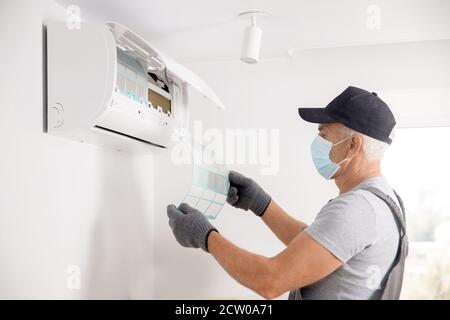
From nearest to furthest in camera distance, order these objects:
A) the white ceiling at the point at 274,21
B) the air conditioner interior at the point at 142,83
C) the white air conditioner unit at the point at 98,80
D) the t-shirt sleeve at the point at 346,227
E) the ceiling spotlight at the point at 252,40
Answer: the t-shirt sleeve at the point at 346,227 < the white air conditioner unit at the point at 98,80 < the air conditioner interior at the point at 142,83 < the white ceiling at the point at 274,21 < the ceiling spotlight at the point at 252,40

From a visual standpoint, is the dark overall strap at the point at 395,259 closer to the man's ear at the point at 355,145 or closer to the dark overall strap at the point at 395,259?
the dark overall strap at the point at 395,259

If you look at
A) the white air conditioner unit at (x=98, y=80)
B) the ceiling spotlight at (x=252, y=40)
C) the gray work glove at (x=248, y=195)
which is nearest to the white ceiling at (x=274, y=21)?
the ceiling spotlight at (x=252, y=40)

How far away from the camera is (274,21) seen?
1682 mm

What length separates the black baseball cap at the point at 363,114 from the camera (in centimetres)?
136

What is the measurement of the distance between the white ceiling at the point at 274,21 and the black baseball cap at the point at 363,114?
1.05 ft

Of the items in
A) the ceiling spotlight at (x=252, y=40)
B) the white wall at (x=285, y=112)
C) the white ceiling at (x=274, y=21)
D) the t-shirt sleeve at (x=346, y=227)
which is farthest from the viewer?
the white wall at (x=285, y=112)

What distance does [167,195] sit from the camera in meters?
2.16

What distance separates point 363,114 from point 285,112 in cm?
74

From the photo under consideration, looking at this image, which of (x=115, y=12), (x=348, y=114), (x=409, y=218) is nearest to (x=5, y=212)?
(x=115, y=12)

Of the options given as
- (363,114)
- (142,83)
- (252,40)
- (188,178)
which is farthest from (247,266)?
(188,178)

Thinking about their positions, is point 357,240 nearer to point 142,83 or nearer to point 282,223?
point 282,223

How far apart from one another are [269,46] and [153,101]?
22.8 inches

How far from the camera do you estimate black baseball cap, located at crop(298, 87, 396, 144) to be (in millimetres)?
1358
